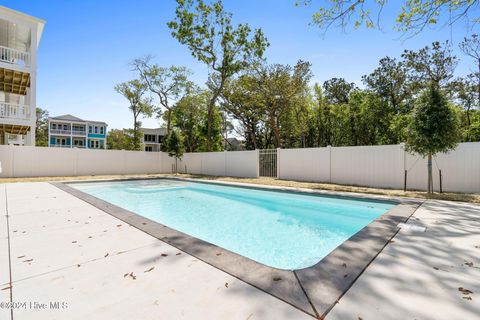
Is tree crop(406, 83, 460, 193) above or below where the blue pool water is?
above

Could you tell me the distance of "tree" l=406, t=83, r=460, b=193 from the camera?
22.3 feet

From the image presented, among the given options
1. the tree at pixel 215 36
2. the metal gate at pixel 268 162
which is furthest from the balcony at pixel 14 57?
the metal gate at pixel 268 162

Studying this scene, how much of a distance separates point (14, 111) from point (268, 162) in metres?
12.6

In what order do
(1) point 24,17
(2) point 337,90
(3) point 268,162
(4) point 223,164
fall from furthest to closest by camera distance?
(2) point 337,90 < (4) point 223,164 < (3) point 268,162 < (1) point 24,17

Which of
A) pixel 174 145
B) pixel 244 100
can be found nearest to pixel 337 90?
pixel 244 100

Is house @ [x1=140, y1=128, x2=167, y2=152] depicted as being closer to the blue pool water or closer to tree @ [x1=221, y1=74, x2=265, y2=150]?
tree @ [x1=221, y1=74, x2=265, y2=150]

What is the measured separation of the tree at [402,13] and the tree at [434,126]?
6.27 ft

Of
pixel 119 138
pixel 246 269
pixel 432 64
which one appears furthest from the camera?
pixel 119 138

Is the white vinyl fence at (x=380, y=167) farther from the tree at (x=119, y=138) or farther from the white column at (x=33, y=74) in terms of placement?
the tree at (x=119, y=138)

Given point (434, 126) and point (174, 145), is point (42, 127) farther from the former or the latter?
point (434, 126)

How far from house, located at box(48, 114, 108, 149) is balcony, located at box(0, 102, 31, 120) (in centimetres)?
2651

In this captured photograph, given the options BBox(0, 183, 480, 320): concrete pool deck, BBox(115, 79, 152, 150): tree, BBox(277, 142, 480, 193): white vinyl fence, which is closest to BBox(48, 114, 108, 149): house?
BBox(115, 79, 152, 150): tree

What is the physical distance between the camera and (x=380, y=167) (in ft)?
29.9

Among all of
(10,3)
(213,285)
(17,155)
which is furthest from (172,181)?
(213,285)
